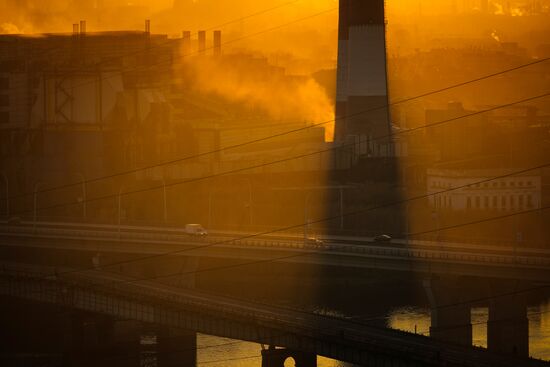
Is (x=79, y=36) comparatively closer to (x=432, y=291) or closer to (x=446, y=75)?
(x=432, y=291)

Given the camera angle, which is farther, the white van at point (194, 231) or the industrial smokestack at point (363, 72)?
the industrial smokestack at point (363, 72)

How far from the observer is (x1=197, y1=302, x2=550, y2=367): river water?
38.9 m

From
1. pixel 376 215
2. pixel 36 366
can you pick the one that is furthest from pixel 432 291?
pixel 376 215

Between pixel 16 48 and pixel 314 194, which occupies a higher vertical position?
pixel 16 48

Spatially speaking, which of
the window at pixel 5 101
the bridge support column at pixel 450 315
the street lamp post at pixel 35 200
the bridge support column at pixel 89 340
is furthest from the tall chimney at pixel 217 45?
the bridge support column at pixel 450 315

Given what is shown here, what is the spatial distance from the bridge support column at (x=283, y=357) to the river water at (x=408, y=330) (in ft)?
5.26

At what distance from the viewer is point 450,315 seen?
40.4 metres

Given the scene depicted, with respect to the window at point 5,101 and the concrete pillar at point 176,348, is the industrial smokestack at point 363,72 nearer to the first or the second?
the window at point 5,101

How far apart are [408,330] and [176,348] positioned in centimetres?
565

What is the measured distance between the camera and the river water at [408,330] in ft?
128

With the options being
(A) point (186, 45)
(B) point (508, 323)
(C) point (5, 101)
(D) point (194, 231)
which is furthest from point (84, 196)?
(A) point (186, 45)

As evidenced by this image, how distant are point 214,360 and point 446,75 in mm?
77568

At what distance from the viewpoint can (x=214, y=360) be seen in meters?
39.2

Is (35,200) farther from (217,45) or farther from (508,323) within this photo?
(217,45)
